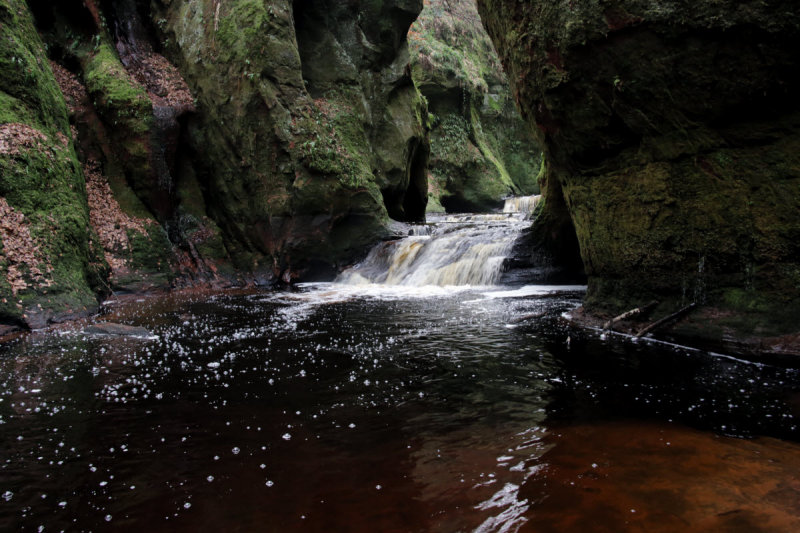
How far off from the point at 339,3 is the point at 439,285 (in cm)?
1188

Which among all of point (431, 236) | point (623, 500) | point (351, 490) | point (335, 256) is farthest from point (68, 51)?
point (623, 500)

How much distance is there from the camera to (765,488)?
2.89 meters

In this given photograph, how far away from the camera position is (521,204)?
3164 cm

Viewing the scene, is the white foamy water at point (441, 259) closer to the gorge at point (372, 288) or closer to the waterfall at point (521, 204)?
the gorge at point (372, 288)

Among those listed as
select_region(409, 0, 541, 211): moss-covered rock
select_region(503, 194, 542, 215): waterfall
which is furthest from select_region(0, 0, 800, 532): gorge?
select_region(409, 0, 541, 211): moss-covered rock

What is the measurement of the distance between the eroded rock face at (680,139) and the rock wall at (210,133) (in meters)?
8.73

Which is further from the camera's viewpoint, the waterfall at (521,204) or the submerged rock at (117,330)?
the waterfall at (521,204)

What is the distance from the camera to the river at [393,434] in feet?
9.16

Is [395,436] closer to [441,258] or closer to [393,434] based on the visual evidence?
[393,434]

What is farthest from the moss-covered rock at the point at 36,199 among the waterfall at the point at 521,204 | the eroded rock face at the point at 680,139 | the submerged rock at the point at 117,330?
the waterfall at the point at 521,204

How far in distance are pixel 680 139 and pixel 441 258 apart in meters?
8.60

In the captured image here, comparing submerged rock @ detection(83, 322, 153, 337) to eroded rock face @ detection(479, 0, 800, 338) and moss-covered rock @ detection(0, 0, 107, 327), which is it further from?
eroded rock face @ detection(479, 0, 800, 338)

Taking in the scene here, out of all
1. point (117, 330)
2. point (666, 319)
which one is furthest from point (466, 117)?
point (117, 330)

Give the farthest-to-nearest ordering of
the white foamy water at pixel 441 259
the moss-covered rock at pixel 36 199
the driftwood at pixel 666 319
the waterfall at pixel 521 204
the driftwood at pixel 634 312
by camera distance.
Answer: the waterfall at pixel 521 204, the white foamy water at pixel 441 259, the moss-covered rock at pixel 36 199, the driftwood at pixel 634 312, the driftwood at pixel 666 319
